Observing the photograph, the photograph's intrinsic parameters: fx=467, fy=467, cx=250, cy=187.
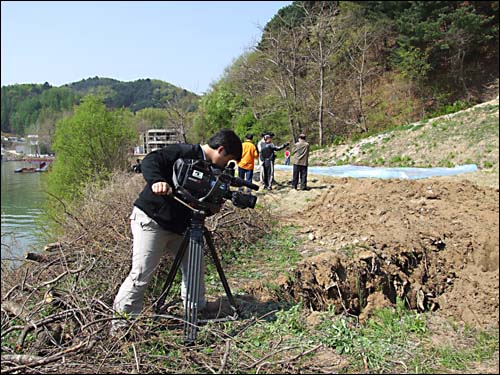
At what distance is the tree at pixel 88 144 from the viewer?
24375 mm

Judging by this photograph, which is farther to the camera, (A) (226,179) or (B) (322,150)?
(B) (322,150)

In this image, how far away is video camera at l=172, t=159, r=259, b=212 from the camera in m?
3.33

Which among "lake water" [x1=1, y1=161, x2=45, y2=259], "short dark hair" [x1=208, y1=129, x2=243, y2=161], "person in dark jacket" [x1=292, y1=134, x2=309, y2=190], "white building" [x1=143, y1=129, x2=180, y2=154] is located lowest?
"lake water" [x1=1, y1=161, x2=45, y2=259]

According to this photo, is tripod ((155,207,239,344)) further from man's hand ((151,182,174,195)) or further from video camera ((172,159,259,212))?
man's hand ((151,182,174,195))

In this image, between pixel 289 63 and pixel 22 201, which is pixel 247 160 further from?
pixel 22 201

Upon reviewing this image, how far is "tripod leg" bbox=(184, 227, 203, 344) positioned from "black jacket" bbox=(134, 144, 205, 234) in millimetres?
157

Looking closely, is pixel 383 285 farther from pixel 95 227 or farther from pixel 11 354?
pixel 11 354

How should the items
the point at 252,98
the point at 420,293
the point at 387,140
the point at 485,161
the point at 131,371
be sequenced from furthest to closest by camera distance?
1. the point at 252,98
2. the point at 387,140
3. the point at 485,161
4. the point at 420,293
5. the point at 131,371

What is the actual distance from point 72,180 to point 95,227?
64.6 feet

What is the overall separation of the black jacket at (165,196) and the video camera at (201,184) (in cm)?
12

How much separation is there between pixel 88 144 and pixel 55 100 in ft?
174

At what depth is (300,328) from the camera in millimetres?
3740

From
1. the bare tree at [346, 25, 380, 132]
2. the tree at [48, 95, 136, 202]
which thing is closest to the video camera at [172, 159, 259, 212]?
the tree at [48, 95, 136, 202]

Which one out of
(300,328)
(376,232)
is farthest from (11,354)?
(376,232)
